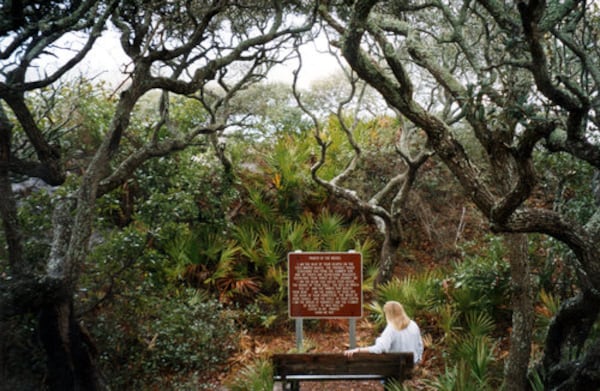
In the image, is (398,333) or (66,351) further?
(398,333)

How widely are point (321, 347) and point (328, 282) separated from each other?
2.22 m

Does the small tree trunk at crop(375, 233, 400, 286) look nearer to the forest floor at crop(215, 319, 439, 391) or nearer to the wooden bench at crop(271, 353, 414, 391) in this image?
the forest floor at crop(215, 319, 439, 391)

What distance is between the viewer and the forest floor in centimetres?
833

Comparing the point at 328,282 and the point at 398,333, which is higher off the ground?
the point at 328,282

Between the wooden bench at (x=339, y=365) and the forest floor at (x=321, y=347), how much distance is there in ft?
6.06

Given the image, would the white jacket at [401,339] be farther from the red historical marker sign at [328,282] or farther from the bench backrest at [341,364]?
the red historical marker sign at [328,282]

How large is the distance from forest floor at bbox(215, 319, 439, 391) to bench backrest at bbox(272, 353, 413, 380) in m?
1.85

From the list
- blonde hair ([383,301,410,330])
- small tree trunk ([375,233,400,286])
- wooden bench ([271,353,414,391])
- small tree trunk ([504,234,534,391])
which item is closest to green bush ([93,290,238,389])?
wooden bench ([271,353,414,391])

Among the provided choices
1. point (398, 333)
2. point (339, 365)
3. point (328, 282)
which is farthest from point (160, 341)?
point (398, 333)

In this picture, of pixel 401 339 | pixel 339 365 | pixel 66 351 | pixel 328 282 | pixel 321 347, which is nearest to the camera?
pixel 66 351

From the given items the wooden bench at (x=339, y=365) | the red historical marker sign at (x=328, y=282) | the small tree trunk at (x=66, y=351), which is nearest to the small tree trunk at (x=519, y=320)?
the wooden bench at (x=339, y=365)

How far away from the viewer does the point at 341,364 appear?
19.9 feet

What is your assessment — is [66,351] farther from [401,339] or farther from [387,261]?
[387,261]

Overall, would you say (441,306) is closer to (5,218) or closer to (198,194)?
(198,194)
